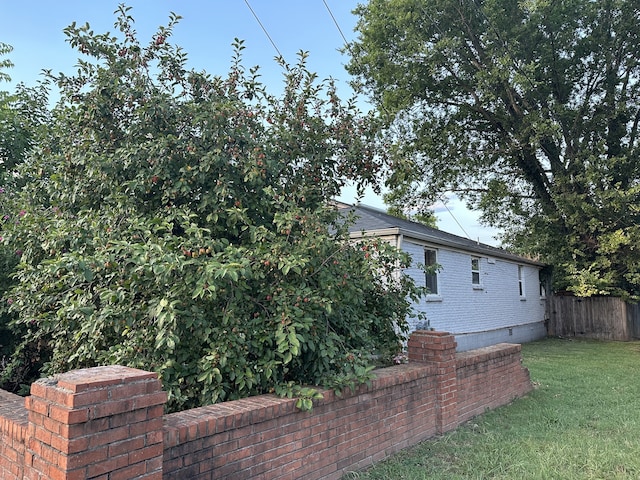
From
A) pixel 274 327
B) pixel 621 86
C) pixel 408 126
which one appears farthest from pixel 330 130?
pixel 621 86

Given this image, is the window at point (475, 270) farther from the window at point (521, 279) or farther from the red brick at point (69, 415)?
the red brick at point (69, 415)

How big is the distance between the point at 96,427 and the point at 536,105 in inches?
735

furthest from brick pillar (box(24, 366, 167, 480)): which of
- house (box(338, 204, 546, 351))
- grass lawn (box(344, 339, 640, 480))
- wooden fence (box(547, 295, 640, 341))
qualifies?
wooden fence (box(547, 295, 640, 341))

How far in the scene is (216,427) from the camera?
9.43ft

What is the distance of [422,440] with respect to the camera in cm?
470

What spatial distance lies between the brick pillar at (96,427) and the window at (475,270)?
1264 cm

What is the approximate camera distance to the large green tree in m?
15.7

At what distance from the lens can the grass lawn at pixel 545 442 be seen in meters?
3.94

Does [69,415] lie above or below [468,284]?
below

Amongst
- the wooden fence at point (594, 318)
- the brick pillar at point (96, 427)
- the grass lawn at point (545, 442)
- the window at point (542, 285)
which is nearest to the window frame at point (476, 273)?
the grass lawn at point (545, 442)

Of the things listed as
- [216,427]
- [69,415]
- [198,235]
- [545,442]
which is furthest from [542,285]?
[69,415]

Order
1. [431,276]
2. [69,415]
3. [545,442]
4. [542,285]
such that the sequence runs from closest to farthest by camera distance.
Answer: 1. [69,415]
2. [545,442]
3. [431,276]
4. [542,285]

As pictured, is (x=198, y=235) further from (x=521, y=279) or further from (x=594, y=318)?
(x=594, y=318)

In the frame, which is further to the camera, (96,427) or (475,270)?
(475,270)
